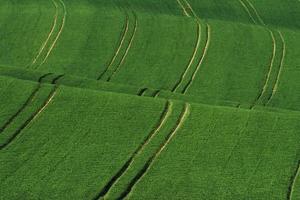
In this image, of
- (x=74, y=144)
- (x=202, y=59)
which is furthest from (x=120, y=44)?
(x=74, y=144)

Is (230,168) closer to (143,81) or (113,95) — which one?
(113,95)

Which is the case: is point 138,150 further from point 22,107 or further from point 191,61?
point 191,61

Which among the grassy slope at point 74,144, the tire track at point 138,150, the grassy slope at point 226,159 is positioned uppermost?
the grassy slope at point 74,144

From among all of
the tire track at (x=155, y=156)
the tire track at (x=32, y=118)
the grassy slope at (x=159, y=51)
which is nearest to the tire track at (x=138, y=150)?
the tire track at (x=155, y=156)

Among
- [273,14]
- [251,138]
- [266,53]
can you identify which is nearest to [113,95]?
[251,138]

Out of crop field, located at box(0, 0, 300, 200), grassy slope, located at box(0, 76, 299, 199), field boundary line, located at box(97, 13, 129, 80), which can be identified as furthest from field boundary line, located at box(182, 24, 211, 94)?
grassy slope, located at box(0, 76, 299, 199)

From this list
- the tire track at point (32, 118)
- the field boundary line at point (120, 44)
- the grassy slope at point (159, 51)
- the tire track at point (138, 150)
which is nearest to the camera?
the tire track at point (138, 150)

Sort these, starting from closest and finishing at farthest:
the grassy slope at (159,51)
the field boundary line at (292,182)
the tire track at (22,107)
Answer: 1. the field boundary line at (292,182)
2. the tire track at (22,107)
3. the grassy slope at (159,51)

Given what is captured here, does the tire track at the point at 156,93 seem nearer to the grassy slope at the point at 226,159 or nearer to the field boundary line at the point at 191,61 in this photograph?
the field boundary line at the point at 191,61

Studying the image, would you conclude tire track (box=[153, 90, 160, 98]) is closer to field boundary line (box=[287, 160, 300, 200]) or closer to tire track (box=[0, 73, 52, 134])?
tire track (box=[0, 73, 52, 134])
